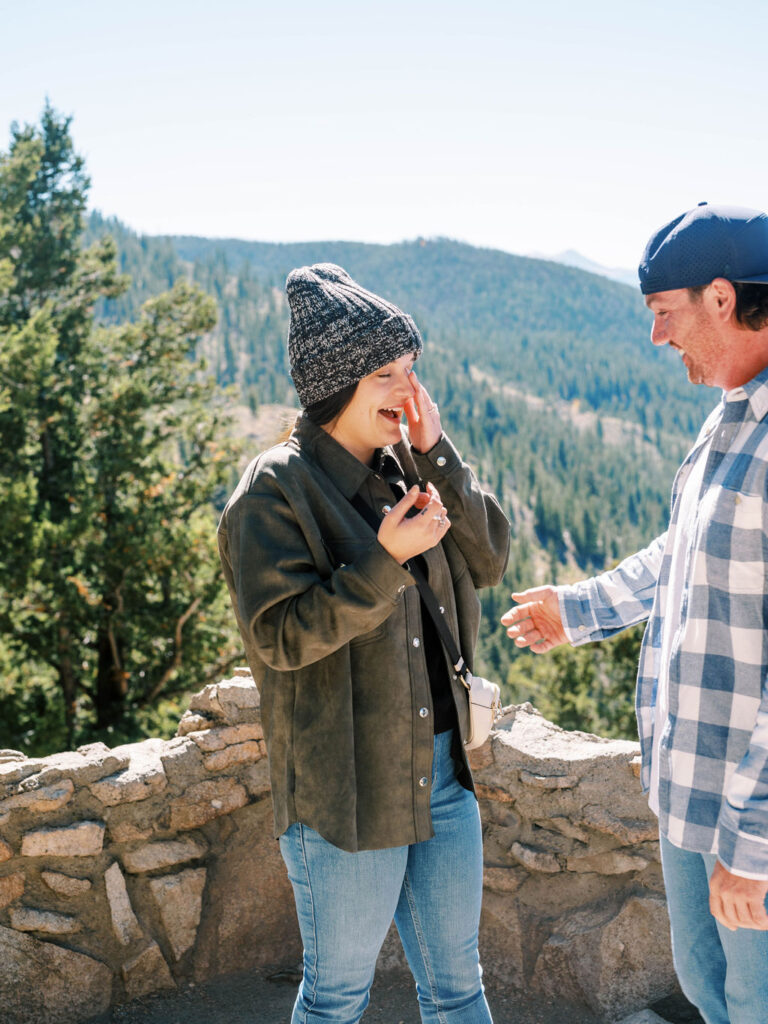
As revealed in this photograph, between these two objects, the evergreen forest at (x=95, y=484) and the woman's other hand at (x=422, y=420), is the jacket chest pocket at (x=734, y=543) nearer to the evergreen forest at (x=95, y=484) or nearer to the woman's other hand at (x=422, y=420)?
the woman's other hand at (x=422, y=420)

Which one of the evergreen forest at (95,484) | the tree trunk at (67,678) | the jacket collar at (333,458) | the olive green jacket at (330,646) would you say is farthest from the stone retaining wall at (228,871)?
the tree trunk at (67,678)

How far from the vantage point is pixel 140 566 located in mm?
14391

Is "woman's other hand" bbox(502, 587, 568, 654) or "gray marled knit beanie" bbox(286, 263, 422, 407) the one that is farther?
"woman's other hand" bbox(502, 587, 568, 654)

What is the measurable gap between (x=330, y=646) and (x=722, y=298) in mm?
1047

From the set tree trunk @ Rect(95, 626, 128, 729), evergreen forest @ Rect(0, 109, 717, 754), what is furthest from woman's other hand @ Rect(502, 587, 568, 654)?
tree trunk @ Rect(95, 626, 128, 729)

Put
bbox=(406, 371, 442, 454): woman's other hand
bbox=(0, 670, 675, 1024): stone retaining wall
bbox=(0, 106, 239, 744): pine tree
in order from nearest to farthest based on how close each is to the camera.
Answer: bbox=(406, 371, 442, 454): woman's other hand, bbox=(0, 670, 675, 1024): stone retaining wall, bbox=(0, 106, 239, 744): pine tree

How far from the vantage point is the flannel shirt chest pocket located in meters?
1.65

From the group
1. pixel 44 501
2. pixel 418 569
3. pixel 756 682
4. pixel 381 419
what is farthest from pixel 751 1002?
pixel 44 501

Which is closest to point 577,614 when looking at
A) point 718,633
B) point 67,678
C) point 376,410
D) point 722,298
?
point 718,633

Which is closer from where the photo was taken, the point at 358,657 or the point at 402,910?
the point at 358,657

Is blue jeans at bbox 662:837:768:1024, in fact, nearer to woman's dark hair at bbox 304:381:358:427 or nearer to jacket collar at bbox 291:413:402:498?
jacket collar at bbox 291:413:402:498

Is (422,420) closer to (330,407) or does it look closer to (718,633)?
(330,407)

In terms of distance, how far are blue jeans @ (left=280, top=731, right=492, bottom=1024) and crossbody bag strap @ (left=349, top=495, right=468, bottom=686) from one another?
21 cm

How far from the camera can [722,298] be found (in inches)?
69.2
